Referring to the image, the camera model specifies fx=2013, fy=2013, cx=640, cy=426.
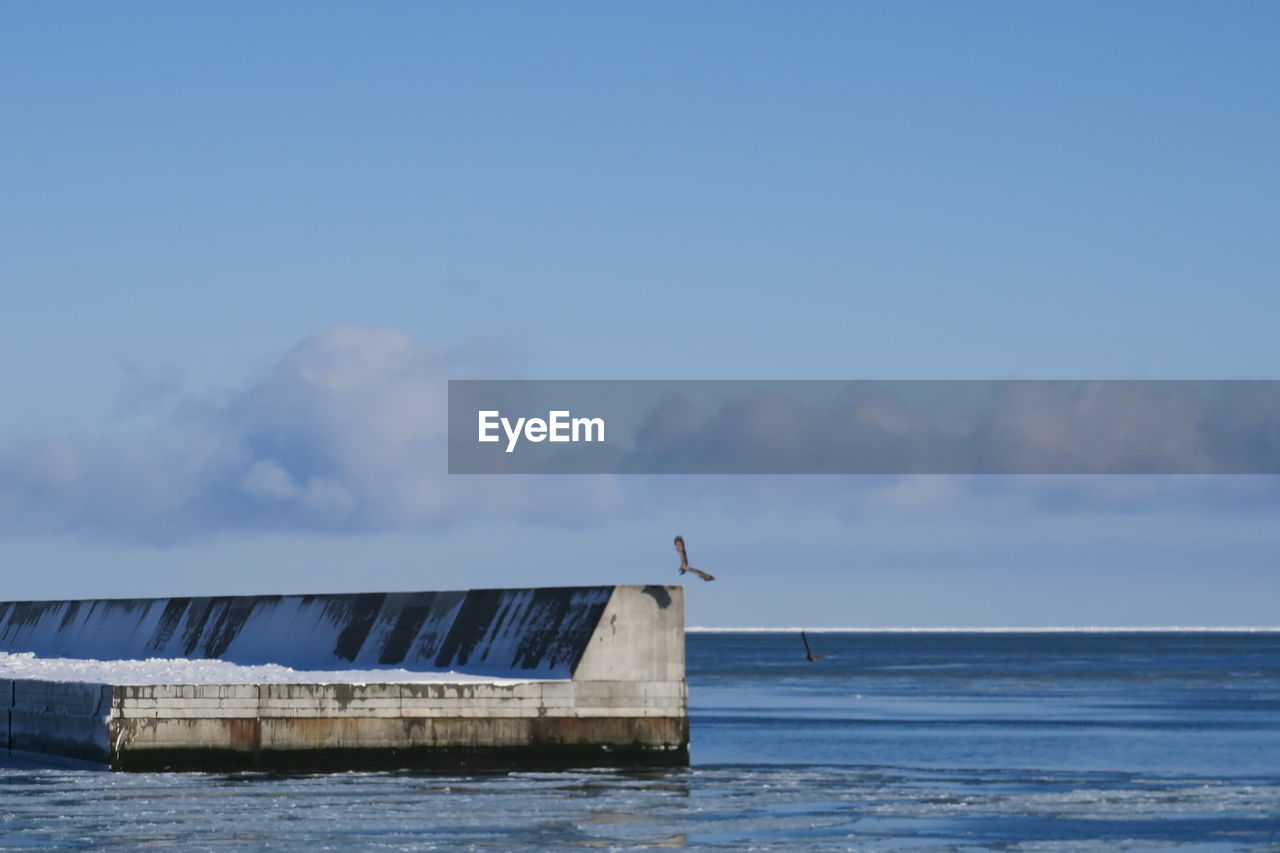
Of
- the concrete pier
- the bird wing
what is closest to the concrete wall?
the concrete pier

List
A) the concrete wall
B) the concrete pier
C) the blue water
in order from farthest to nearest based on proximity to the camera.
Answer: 1. the concrete wall
2. the concrete pier
3. the blue water

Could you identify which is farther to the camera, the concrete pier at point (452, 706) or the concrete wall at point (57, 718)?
the concrete wall at point (57, 718)

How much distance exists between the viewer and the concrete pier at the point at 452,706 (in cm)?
3625

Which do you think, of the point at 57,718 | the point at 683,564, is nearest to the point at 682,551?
the point at 683,564

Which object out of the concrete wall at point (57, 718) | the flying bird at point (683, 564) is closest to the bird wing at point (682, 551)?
the flying bird at point (683, 564)

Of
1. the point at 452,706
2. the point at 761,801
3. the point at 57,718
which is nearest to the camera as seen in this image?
the point at 761,801

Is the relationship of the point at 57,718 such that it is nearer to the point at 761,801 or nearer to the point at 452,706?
the point at 452,706

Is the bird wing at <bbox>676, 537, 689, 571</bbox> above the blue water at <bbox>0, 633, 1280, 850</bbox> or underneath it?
above

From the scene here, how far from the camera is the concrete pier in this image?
36.2 m

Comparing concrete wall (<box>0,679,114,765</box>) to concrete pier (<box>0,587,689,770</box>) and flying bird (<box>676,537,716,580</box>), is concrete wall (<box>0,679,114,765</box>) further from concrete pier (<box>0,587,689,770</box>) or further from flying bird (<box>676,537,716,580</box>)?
flying bird (<box>676,537,716,580</box>)

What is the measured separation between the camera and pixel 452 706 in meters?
37.2

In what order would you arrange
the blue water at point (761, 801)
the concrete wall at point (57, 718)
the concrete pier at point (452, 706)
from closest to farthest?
the blue water at point (761, 801) < the concrete pier at point (452, 706) < the concrete wall at point (57, 718)

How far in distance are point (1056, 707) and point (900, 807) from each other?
1959 inches

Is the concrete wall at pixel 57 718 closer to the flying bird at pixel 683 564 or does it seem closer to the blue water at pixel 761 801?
the blue water at pixel 761 801
